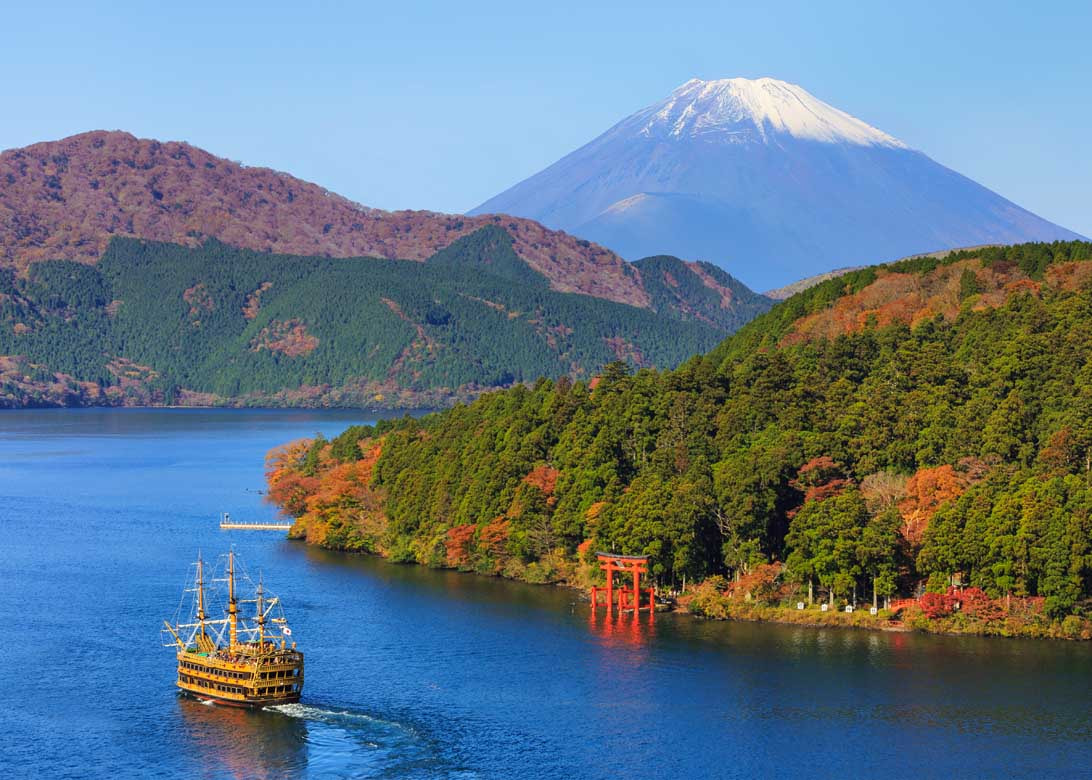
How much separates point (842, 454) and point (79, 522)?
2422 inches

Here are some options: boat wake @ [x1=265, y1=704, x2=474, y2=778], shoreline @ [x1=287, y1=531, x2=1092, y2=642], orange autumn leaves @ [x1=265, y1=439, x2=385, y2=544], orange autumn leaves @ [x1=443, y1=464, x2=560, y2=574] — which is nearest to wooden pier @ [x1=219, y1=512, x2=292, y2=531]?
orange autumn leaves @ [x1=265, y1=439, x2=385, y2=544]

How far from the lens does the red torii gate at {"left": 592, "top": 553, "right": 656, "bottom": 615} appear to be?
77688 mm

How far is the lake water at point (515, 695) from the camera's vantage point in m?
53.9

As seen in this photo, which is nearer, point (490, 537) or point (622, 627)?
point (622, 627)

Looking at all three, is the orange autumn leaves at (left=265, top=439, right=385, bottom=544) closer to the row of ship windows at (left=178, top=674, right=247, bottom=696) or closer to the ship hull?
the row of ship windows at (left=178, top=674, right=247, bottom=696)

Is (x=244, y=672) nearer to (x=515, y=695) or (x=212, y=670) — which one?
(x=212, y=670)

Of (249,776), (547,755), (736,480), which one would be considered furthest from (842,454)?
(249,776)

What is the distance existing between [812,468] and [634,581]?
12.4 m

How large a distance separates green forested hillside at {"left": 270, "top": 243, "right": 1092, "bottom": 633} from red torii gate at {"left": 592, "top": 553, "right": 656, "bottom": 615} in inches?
36.4

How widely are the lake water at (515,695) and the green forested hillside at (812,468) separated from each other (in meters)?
4.06

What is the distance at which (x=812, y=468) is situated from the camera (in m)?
82.4

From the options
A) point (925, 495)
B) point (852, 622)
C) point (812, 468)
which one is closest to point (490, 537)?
point (812, 468)

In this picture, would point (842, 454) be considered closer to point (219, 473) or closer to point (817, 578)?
point (817, 578)

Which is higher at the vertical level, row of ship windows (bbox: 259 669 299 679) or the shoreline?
the shoreline
